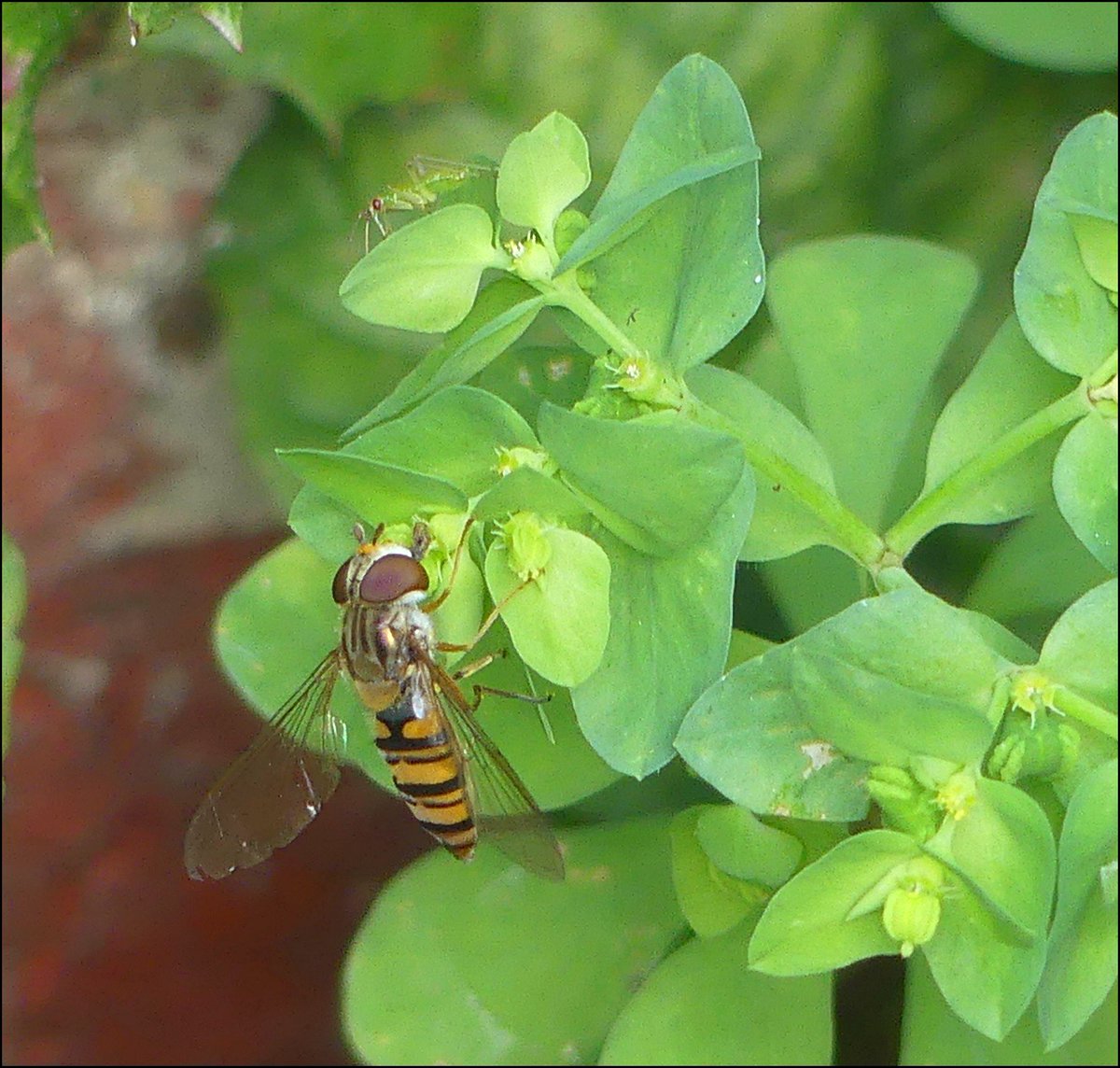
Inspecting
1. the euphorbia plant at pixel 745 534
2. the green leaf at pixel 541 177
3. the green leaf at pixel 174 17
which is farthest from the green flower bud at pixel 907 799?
the green leaf at pixel 174 17

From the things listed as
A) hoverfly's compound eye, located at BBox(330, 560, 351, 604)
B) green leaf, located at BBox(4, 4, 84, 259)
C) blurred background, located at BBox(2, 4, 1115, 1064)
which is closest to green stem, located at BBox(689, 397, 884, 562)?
hoverfly's compound eye, located at BBox(330, 560, 351, 604)

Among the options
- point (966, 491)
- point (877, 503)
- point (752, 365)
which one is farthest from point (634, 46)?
point (966, 491)

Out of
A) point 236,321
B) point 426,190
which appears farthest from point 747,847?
point 236,321

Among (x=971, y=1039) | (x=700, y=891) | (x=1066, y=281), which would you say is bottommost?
(x=971, y=1039)

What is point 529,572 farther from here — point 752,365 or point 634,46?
point 634,46

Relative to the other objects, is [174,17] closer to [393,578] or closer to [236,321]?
[236,321]

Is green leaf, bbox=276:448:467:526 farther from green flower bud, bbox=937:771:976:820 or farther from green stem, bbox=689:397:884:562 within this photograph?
green flower bud, bbox=937:771:976:820

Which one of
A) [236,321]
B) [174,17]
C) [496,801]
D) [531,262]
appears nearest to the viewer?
[531,262]
